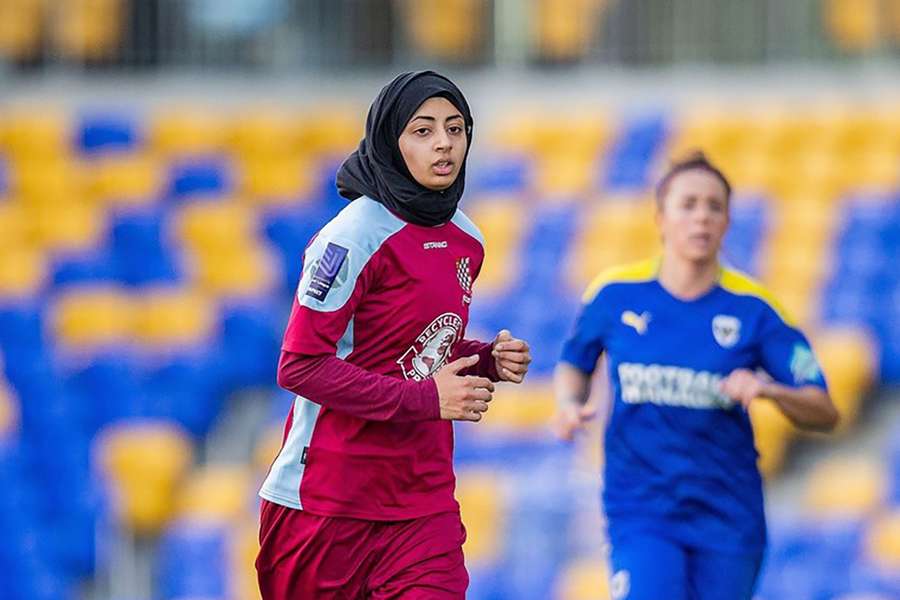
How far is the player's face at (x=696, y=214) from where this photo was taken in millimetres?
5922

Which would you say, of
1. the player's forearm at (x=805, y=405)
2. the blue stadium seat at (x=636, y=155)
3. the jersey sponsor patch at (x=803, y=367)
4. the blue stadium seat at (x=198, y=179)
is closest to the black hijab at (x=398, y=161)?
the player's forearm at (x=805, y=405)

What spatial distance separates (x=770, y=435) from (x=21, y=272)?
5.23 m

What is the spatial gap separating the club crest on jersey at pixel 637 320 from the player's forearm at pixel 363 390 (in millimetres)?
1518

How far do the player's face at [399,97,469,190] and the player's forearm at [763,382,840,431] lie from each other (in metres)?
1.50

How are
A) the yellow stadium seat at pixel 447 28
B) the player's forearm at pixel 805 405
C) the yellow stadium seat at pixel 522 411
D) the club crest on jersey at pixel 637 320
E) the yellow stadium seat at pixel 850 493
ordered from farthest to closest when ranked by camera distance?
1. the yellow stadium seat at pixel 447 28
2. the yellow stadium seat at pixel 522 411
3. the yellow stadium seat at pixel 850 493
4. the club crest on jersey at pixel 637 320
5. the player's forearm at pixel 805 405

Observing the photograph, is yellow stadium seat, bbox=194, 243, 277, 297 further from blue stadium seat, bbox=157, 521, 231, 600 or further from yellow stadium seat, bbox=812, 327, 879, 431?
yellow stadium seat, bbox=812, 327, 879, 431

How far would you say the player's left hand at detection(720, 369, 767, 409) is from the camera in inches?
218

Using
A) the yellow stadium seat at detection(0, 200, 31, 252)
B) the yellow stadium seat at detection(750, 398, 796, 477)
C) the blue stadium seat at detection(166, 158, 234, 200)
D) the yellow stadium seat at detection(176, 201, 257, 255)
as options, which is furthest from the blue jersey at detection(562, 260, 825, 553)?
the blue stadium seat at detection(166, 158, 234, 200)

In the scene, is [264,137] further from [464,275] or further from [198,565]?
[464,275]

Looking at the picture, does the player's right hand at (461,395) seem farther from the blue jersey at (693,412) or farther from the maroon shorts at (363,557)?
the blue jersey at (693,412)

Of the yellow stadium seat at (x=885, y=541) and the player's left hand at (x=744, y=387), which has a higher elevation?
the player's left hand at (x=744, y=387)

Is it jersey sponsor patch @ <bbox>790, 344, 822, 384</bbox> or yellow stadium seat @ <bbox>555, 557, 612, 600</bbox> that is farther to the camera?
yellow stadium seat @ <bbox>555, 557, 612, 600</bbox>

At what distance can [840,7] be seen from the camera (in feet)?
44.6

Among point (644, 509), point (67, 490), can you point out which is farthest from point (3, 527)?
point (644, 509)
